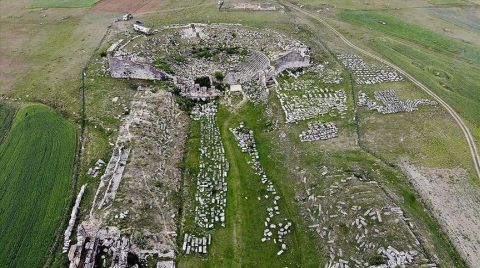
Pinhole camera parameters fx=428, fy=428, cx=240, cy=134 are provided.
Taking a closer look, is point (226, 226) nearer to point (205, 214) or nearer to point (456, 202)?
point (205, 214)

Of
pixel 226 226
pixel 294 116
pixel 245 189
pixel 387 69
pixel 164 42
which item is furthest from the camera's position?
pixel 164 42

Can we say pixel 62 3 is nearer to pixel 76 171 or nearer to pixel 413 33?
pixel 76 171

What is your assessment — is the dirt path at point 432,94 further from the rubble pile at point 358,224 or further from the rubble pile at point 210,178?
the rubble pile at point 210,178

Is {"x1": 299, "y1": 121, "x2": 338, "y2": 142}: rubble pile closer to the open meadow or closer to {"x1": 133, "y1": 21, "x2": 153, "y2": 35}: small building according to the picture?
the open meadow

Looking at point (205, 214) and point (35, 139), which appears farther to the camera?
point (35, 139)

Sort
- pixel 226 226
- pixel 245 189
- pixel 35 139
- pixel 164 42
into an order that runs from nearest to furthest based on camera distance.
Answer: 1. pixel 226 226
2. pixel 245 189
3. pixel 35 139
4. pixel 164 42

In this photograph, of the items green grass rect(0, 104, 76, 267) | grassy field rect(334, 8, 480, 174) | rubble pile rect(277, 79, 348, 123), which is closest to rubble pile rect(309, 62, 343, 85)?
rubble pile rect(277, 79, 348, 123)

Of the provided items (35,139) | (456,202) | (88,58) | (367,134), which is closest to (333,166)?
(367,134)
